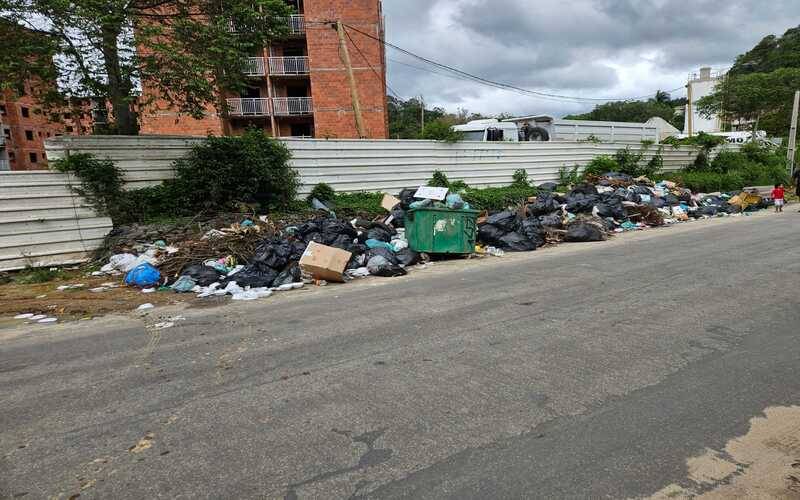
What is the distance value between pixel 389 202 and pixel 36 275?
7.87m

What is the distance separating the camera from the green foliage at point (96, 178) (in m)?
8.82

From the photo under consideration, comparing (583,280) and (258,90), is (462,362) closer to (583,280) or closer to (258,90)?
(583,280)

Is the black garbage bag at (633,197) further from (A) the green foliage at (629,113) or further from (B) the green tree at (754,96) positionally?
(A) the green foliage at (629,113)

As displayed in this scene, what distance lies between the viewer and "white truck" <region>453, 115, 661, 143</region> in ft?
60.5

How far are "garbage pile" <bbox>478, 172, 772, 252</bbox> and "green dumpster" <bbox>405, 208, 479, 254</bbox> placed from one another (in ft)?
3.95

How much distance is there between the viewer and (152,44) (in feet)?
27.8

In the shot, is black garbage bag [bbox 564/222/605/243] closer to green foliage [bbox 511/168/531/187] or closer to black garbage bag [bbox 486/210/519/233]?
black garbage bag [bbox 486/210/519/233]

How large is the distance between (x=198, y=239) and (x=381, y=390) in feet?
21.9

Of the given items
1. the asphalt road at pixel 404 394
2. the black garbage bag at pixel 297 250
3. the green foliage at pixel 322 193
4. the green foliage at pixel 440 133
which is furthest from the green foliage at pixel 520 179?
the asphalt road at pixel 404 394

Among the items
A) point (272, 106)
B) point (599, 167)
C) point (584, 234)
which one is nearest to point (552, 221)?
point (584, 234)

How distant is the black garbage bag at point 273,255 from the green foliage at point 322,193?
4256 millimetres

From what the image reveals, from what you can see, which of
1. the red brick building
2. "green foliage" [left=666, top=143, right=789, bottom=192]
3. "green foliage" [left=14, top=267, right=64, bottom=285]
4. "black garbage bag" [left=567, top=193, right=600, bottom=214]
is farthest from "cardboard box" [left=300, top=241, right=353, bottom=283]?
the red brick building

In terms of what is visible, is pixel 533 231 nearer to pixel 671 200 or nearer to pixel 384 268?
pixel 384 268

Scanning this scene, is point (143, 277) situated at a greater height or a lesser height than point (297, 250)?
lesser
